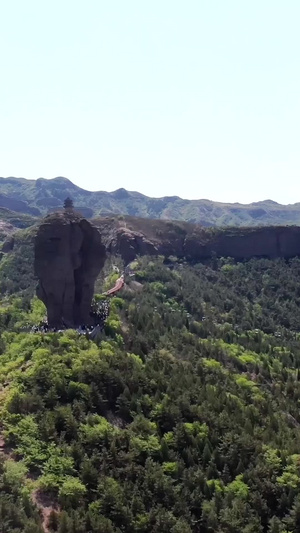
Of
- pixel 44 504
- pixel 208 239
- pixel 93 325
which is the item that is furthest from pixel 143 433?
pixel 208 239

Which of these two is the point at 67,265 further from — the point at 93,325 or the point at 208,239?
the point at 208,239

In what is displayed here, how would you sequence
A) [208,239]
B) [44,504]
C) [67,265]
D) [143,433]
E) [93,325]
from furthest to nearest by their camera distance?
[208,239] < [93,325] < [67,265] < [143,433] < [44,504]

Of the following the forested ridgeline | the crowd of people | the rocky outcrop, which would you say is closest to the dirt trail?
the forested ridgeline

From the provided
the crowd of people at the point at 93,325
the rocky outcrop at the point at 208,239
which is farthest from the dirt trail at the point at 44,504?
the rocky outcrop at the point at 208,239

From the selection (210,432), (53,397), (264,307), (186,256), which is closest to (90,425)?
(53,397)

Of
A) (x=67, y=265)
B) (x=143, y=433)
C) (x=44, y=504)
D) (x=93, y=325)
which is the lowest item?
(x=44, y=504)

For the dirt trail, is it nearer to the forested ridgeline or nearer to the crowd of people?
the forested ridgeline
